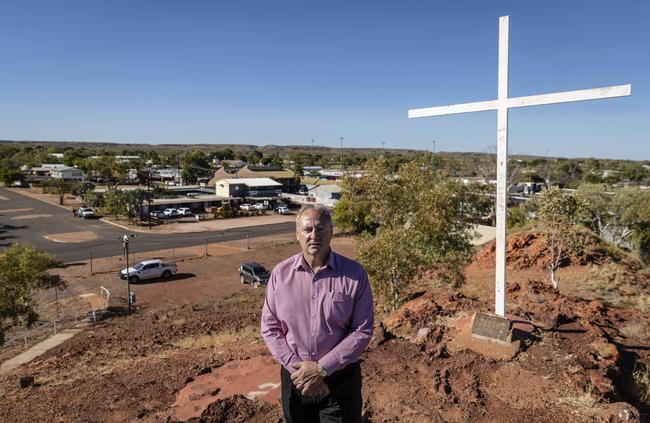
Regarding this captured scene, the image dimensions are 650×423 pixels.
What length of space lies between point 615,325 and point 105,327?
16496 millimetres

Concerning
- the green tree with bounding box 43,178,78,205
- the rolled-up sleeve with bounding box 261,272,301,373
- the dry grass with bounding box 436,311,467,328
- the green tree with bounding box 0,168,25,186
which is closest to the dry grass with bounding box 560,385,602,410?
the dry grass with bounding box 436,311,467,328

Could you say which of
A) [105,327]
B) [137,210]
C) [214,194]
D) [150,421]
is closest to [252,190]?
[214,194]

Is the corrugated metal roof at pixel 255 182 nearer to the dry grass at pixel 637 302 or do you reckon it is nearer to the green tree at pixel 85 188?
the green tree at pixel 85 188

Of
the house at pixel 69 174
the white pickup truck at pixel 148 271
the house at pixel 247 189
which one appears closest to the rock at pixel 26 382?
the white pickup truck at pixel 148 271

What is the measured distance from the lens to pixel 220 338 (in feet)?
40.6

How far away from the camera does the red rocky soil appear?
18.4 ft

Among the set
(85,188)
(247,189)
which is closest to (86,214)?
(85,188)

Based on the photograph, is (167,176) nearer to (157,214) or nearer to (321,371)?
(157,214)

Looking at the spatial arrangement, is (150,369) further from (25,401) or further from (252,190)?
(252,190)

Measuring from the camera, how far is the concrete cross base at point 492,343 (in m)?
6.91

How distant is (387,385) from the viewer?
247 inches

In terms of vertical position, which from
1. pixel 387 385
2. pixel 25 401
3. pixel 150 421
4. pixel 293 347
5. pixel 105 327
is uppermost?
pixel 293 347

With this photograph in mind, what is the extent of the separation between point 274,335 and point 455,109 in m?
6.10

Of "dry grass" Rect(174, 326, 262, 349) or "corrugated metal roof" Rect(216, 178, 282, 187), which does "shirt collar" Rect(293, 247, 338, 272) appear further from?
"corrugated metal roof" Rect(216, 178, 282, 187)
